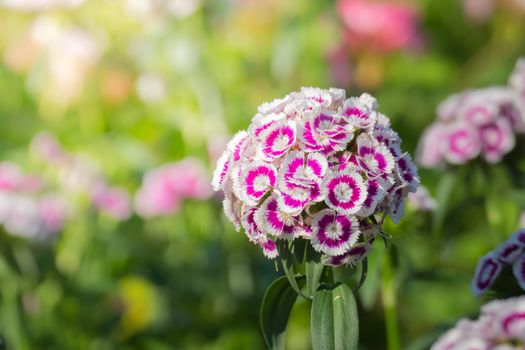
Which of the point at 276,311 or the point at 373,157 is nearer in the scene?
the point at 373,157

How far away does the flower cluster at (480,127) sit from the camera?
211 cm

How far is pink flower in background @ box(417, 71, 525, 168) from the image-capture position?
2111mm

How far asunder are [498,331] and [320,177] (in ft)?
1.28

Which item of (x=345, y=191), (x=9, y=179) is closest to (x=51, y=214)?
(x=9, y=179)

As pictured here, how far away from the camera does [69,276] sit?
9.51 feet

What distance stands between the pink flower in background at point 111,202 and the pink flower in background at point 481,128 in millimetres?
A: 1315

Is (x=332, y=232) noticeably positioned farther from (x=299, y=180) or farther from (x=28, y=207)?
(x=28, y=207)

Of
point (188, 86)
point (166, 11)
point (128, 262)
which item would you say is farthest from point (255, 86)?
point (128, 262)

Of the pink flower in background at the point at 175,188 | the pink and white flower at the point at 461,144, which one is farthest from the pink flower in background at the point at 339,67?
the pink and white flower at the point at 461,144

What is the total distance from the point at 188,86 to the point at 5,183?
1.31 meters

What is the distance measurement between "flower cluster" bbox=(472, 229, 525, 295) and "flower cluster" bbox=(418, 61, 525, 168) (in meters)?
0.54

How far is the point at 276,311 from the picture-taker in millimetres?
1451

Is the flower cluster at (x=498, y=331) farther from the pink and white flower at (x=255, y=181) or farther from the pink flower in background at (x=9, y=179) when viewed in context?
the pink flower in background at (x=9, y=179)

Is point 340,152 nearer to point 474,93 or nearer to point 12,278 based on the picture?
point 474,93
